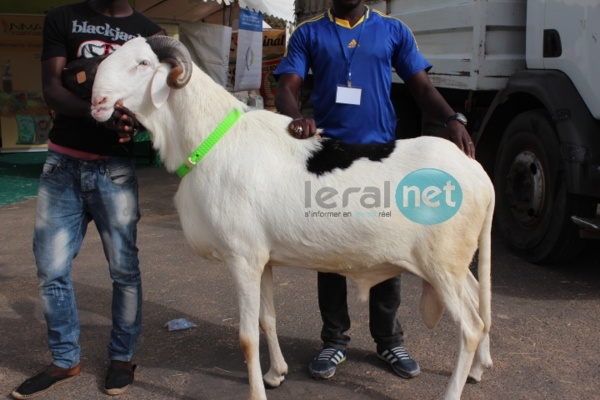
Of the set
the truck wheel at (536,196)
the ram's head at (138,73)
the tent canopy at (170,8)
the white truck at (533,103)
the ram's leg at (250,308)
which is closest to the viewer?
the ram's head at (138,73)

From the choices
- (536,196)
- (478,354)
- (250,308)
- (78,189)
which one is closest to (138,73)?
(78,189)

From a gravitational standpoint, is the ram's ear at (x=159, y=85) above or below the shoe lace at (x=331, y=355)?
above

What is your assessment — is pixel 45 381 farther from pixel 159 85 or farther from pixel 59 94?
pixel 159 85

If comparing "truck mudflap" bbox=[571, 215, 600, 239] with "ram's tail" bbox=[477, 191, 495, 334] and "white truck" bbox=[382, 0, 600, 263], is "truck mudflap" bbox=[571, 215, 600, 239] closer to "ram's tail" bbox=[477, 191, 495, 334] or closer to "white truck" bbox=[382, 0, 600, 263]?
"white truck" bbox=[382, 0, 600, 263]

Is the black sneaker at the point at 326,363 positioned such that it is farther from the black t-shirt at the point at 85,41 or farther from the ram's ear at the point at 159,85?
the ram's ear at the point at 159,85

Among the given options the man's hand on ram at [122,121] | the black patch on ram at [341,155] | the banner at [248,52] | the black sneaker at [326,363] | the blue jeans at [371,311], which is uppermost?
the banner at [248,52]

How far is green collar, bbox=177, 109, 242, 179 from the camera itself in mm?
3416

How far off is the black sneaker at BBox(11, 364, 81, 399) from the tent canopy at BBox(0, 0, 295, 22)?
763 cm

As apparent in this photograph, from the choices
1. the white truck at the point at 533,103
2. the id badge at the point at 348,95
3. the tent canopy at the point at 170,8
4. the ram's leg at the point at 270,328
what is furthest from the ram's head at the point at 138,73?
the tent canopy at the point at 170,8

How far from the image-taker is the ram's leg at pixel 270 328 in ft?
12.5

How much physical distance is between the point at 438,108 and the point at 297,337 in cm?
179

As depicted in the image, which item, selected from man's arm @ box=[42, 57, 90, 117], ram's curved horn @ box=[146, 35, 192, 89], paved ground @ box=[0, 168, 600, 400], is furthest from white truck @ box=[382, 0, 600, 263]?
man's arm @ box=[42, 57, 90, 117]

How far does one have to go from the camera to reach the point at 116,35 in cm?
357

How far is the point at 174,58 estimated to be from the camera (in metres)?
3.26
